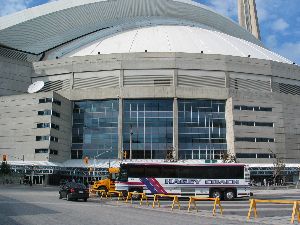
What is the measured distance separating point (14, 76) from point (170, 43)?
39.0 metres

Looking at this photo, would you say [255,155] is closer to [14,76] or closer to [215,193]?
[215,193]

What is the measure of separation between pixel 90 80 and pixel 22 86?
59.6 feet

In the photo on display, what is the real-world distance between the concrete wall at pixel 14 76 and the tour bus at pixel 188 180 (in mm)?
59664

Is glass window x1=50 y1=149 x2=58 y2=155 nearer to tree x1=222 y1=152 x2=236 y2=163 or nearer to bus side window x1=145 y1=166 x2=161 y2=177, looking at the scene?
tree x1=222 y1=152 x2=236 y2=163


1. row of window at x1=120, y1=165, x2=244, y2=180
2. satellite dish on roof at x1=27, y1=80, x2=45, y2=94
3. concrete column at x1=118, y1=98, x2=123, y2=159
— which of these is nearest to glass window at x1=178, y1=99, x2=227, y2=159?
concrete column at x1=118, y1=98, x2=123, y2=159

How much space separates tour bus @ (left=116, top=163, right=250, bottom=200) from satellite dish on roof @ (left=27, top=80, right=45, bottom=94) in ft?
174

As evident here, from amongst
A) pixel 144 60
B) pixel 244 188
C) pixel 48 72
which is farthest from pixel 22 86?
Result: pixel 244 188

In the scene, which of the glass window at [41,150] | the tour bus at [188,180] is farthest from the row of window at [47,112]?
the tour bus at [188,180]

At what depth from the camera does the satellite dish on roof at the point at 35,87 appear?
8606 centimetres

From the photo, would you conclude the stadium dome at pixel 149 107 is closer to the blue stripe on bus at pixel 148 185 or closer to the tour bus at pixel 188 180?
the tour bus at pixel 188 180

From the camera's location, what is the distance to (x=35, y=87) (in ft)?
285

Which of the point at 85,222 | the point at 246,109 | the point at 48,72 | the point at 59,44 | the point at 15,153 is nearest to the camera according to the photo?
the point at 85,222

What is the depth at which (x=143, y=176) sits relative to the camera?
130ft

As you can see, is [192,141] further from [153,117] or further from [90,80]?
[90,80]
